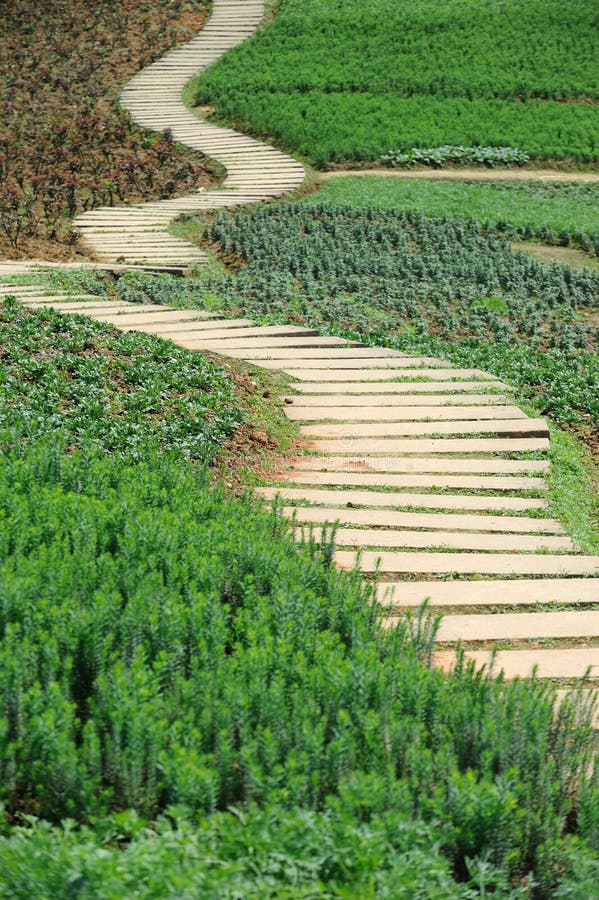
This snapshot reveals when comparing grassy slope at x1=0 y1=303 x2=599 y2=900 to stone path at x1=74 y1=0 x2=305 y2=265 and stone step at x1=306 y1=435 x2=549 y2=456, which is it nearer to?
stone step at x1=306 y1=435 x2=549 y2=456

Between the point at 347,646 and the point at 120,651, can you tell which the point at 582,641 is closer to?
the point at 347,646

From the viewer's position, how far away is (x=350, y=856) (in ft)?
9.95

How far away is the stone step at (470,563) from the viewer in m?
5.59

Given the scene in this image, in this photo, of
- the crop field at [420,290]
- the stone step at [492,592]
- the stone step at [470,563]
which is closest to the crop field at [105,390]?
the stone step at [470,563]

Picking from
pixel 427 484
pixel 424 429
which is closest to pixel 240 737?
pixel 427 484

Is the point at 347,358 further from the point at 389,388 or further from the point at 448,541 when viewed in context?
the point at 448,541

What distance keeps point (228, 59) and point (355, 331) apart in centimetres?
1233

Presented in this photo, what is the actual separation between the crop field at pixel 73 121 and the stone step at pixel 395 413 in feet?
16.7

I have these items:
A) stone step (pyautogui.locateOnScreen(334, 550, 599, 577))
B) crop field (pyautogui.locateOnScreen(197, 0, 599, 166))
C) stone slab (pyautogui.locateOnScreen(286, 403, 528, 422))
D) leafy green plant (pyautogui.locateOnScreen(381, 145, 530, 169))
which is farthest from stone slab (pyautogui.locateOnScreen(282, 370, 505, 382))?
leafy green plant (pyautogui.locateOnScreen(381, 145, 530, 169))

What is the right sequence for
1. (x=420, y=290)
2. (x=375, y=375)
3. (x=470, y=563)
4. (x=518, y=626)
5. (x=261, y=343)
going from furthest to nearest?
1. (x=420, y=290)
2. (x=261, y=343)
3. (x=375, y=375)
4. (x=470, y=563)
5. (x=518, y=626)

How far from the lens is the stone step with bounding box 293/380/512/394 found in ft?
26.4

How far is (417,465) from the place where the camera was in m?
6.97

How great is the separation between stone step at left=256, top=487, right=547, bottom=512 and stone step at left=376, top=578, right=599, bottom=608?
3.01ft

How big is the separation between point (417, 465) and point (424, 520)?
0.82 m
